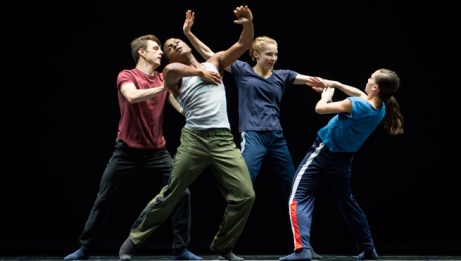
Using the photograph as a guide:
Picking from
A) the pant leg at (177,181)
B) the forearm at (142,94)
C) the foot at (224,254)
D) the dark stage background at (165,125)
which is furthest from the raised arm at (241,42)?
the dark stage background at (165,125)

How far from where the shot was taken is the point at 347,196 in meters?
4.54

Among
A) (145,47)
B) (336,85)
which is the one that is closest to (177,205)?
(145,47)

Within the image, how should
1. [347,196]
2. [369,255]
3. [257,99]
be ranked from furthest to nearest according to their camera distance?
1. [257,99]
2. [369,255]
3. [347,196]

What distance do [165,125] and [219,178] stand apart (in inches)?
66.5

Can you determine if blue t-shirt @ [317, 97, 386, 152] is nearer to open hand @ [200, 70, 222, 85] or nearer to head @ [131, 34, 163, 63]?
open hand @ [200, 70, 222, 85]

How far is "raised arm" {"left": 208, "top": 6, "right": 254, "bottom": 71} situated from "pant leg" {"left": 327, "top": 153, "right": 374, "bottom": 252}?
0.91m

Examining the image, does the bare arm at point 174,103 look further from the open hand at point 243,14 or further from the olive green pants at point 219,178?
the open hand at point 243,14

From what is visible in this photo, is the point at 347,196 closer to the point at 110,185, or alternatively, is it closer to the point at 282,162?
the point at 282,162

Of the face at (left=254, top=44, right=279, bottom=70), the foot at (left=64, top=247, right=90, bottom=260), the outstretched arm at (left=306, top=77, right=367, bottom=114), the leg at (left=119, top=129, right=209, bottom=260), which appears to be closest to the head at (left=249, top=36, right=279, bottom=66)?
the face at (left=254, top=44, right=279, bottom=70)

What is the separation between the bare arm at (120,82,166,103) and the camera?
427 centimetres

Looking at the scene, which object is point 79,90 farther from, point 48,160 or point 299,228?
point 299,228

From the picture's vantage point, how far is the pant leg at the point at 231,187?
13.5 ft

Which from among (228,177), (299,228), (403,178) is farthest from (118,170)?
(403,178)

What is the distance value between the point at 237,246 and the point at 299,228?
1364 mm
